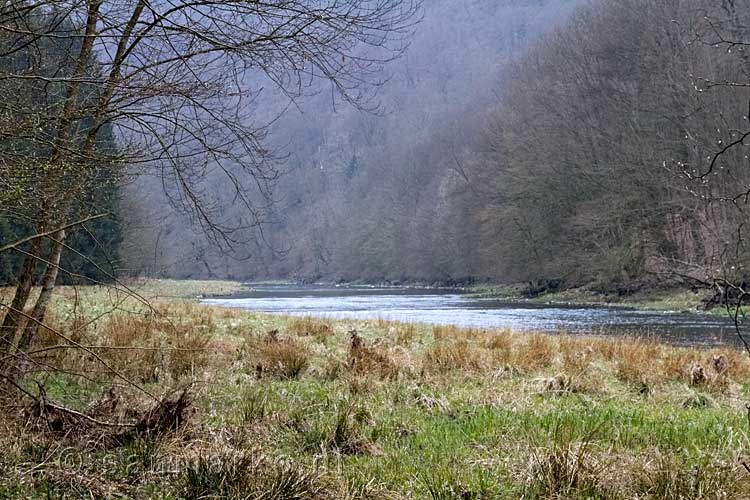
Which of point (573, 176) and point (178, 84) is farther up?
point (573, 176)

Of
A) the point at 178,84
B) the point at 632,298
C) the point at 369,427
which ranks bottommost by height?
the point at 632,298

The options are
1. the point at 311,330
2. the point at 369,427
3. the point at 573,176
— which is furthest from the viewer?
the point at 573,176

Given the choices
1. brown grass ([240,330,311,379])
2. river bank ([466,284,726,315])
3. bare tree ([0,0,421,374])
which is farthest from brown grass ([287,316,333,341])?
river bank ([466,284,726,315])

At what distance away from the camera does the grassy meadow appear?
9.32ft

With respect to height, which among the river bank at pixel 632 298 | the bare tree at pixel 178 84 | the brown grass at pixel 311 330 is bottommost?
the river bank at pixel 632 298

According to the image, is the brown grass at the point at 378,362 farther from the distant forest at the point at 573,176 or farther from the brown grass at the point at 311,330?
the brown grass at the point at 311,330

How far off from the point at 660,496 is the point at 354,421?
183 centimetres

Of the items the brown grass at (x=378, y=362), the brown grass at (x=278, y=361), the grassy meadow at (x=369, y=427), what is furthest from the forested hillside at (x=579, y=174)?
the brown grass at (x=378, y=362)

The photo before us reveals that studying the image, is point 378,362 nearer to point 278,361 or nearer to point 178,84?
point 278,361

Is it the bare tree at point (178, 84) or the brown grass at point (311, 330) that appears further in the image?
the brown grass at point (311, 330)

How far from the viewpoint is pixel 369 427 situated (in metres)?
4.01

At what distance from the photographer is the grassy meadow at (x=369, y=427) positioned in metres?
2.84

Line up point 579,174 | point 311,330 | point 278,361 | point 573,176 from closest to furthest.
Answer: point 278,361 < point 311,330 < point 579,174 < point 573,176

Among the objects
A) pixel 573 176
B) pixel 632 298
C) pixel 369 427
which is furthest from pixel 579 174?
pixel 369 427
